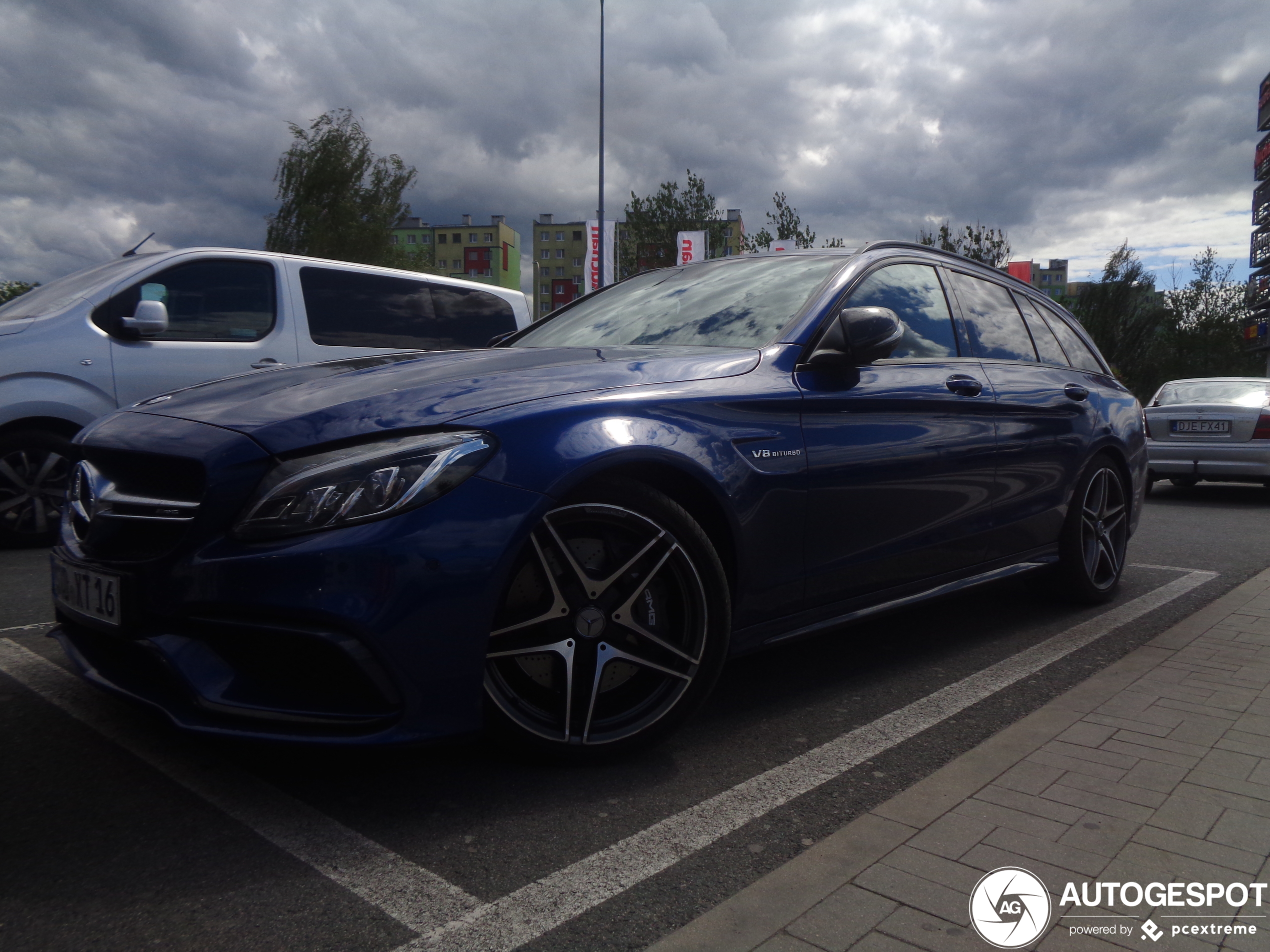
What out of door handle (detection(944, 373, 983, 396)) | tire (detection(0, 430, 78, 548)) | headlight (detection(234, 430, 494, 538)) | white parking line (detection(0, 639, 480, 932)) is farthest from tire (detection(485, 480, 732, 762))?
tire (detection(0, 430, 78, 548))

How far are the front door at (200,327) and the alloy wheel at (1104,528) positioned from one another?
455 centimetres

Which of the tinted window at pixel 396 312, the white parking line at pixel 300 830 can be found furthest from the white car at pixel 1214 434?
the white parking line at pixel 300 830

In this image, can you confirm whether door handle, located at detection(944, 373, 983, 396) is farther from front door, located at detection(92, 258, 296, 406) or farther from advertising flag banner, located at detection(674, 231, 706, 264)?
advertising flag banner, located at detection(674, 231, 706, 264)

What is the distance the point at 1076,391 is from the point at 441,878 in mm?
3758

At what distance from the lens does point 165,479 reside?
2414 mm

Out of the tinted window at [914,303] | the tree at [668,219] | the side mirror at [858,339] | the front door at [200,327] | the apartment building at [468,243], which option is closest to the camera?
the side mirror at [858,339]

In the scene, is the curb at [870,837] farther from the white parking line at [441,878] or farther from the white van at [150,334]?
the white van at [150,334]

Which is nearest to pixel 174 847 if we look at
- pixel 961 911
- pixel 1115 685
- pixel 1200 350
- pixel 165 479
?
pixel 165 479

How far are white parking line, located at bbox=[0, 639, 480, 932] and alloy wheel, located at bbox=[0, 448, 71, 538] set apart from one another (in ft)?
10.8

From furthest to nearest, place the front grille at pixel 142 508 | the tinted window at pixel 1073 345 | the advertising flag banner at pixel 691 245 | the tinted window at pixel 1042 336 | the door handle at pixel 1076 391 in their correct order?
the advertising flag banner at pixel 691 245 < the tinted window at pixel 1073 345 < the tinted window at pixel 1042 336 < the door handle at pixel 1076 391 < the front grille at pixel 142 508

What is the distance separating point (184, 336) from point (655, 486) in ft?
15.2

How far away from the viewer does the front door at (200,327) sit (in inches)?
236

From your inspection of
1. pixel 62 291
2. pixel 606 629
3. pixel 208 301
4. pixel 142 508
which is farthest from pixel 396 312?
pixel 606 629

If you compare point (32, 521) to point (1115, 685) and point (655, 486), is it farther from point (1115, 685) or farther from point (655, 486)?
point (1115, 685)
